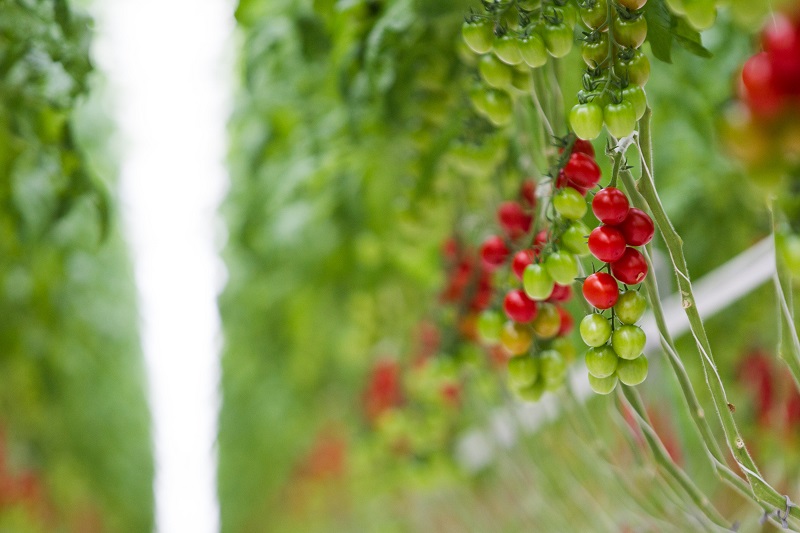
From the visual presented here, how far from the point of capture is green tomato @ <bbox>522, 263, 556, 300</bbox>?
0.66 m

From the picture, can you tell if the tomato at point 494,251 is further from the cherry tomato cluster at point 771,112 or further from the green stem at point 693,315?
the cherry tomato cluster at point 771,112

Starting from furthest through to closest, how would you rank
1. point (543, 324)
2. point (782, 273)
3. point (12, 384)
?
1. point (12, 384)
2. point (543, 324)
3. point (782, 273)

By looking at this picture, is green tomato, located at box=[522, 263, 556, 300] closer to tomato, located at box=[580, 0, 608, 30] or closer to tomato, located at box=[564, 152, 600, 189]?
tomato, located at box=[564, 152, 600, 189]

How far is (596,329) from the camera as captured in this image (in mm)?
607

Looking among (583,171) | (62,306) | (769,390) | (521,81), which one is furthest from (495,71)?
(62,306)

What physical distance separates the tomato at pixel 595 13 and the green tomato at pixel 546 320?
254 mm

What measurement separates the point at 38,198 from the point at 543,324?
97 centimetres

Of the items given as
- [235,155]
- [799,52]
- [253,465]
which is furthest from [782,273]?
[253,465]

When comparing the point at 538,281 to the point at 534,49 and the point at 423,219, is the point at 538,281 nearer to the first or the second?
the point at 534,49

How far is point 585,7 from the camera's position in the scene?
60 centimetres

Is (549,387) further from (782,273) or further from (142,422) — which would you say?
(142,422)

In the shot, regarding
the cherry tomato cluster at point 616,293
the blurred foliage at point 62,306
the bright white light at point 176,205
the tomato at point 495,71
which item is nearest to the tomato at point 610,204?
the cherry tomato cluster at point 616,293

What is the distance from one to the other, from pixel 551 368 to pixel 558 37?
297mm

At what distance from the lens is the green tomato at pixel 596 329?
0.61 metres
